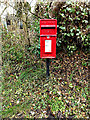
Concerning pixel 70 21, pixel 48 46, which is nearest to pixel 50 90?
pixel 48 46

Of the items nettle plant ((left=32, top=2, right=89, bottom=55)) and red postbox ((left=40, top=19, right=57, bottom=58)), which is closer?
red postbox ((left=40, top=19, right=57, bottom=58))

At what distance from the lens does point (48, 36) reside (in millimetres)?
2549

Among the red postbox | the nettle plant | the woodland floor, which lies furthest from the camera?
the nettle plant

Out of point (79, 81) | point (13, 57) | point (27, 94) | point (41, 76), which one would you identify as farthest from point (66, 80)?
point (13, 57)

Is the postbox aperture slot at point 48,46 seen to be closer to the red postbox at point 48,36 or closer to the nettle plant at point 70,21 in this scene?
the red postbox at point 48,36

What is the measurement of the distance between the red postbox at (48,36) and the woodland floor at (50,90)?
91 cm

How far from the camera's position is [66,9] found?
3.27 metres

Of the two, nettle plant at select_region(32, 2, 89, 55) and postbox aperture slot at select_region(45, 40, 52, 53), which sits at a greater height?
nettle plant at select_region(32, 2, 89, 55)

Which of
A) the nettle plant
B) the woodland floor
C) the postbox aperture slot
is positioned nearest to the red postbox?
the postbox aperture slot

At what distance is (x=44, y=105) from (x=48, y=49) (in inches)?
55.5

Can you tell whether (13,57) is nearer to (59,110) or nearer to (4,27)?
(4,27)

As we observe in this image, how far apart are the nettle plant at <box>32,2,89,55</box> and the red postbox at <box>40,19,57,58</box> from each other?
1011 millimetres

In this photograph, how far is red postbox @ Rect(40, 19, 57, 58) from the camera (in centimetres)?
248

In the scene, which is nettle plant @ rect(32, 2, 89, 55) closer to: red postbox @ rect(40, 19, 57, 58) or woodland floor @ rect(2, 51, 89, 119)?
woodland floor @ rect(2, 51, 89, 119)
